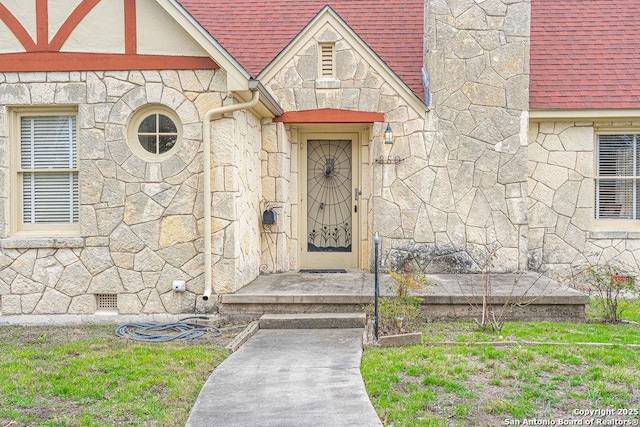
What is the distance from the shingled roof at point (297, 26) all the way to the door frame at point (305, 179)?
1.25m

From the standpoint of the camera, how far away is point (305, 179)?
10656mm

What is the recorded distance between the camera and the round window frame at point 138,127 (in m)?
8.29

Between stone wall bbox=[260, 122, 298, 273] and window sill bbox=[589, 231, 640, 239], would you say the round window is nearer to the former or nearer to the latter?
stone wall bbox=[260, 122, 298, 273]

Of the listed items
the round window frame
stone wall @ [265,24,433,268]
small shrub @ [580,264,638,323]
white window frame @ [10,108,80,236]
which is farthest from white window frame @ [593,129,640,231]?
white window frame @ [10,108,80,236]

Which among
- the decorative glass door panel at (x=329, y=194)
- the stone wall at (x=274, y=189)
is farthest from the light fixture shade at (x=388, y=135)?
the stone wall at (x=274, y=189)

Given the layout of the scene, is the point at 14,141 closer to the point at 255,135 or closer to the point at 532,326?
the point at 255,135

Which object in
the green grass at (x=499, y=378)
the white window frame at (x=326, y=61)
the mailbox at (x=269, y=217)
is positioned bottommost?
the green grass at (x=499, y=378)

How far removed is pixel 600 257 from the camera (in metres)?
10.3

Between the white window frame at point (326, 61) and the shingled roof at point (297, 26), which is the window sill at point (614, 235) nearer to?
the shingled roof at point (297, 26)

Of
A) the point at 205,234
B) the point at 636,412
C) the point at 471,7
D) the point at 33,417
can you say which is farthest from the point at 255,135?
the point at 636,412

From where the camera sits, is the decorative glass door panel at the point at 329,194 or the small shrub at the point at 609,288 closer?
the small shrub at the point at 609,288

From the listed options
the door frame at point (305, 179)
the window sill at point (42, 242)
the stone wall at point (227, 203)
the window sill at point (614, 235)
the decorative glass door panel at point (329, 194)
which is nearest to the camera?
the stone wall at point (227, 203)

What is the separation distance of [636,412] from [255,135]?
669cm

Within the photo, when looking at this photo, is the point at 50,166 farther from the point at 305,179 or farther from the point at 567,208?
the point at 567,208
